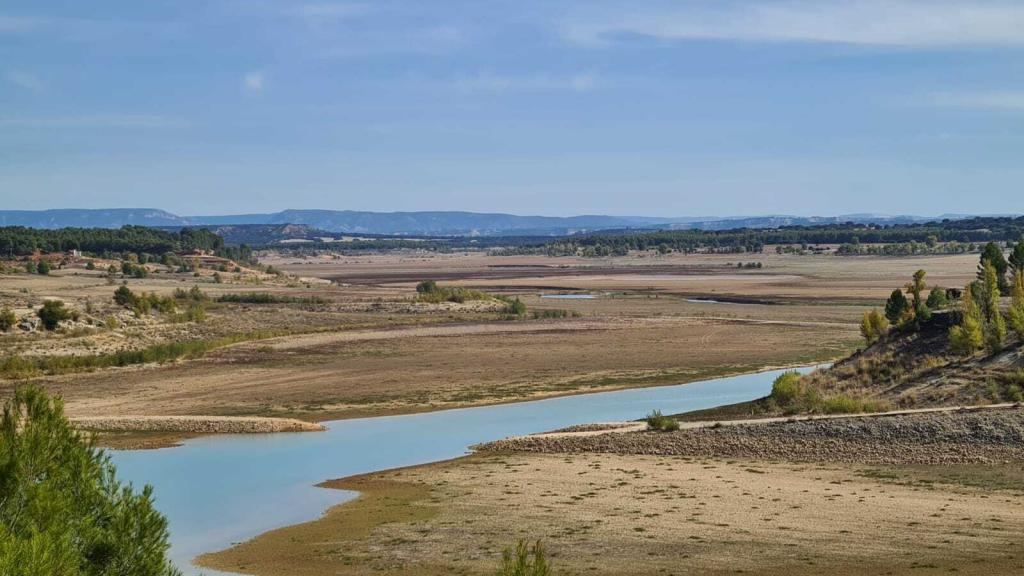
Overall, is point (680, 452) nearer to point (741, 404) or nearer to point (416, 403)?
point (741, 404)

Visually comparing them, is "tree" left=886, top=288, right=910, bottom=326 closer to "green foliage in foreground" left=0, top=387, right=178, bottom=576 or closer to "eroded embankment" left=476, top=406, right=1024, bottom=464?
"eroded embankment" left=476, top=406, right=1024, bottom=464

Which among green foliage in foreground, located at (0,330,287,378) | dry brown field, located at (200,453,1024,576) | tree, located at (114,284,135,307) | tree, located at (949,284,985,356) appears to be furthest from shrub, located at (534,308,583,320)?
dry brown field, located at (200,453,1024,576)

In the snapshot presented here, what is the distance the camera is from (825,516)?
922 inches

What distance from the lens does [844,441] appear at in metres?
30.9

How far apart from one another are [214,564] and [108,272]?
87333mm

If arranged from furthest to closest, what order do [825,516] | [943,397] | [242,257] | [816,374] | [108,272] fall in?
[242,257]
[108,272]
[816,374]
[943,397]
[825,516]

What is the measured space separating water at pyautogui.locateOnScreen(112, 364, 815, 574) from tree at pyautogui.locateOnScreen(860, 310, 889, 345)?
407cm

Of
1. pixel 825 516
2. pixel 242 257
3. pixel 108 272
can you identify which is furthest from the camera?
pixel 242 257

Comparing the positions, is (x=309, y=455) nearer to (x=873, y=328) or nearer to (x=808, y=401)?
(x=808, y=401)

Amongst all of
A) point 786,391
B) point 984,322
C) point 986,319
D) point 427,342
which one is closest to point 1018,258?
point 986,319

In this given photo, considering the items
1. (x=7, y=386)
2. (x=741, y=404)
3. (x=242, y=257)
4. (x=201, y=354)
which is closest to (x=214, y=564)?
(x=741, y=404)

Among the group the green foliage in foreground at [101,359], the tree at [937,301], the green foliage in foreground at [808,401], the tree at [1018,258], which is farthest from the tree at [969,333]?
the green foliage in foreground at [101,359]

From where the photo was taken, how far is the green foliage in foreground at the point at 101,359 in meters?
51.4

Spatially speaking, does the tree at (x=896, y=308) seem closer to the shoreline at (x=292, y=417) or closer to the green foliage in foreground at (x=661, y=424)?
the shoreline at (x=292, y=417)
